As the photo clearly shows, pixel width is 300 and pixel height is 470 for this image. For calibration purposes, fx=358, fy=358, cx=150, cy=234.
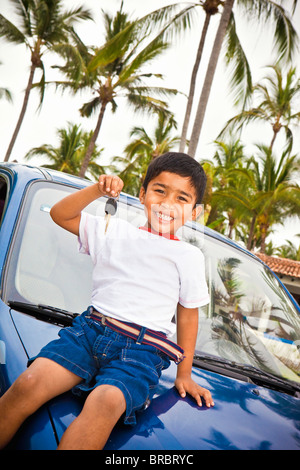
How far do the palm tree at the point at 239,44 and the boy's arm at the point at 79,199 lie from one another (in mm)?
7597

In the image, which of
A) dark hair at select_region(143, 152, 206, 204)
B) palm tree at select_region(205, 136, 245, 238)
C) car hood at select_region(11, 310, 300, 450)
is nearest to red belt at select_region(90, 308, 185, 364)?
car hood at select_region(11, 310, 300, 450)

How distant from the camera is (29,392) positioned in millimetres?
1001

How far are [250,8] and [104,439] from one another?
38.9 feet

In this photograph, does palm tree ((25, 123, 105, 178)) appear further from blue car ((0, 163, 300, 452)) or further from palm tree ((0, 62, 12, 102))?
blue car ((0, 163, 300, 452))

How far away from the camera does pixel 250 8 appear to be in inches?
398

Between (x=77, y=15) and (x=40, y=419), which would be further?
(x=77, y=15)

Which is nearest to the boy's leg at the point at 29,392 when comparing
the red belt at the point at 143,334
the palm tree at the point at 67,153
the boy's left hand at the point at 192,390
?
the red belt at the point at 143,334

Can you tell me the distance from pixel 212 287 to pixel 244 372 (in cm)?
61

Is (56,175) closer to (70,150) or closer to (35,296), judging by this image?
(35,296)

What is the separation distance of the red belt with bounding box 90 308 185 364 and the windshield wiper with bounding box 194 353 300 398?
244 millimetres

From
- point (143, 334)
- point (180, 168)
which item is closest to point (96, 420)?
point (143, 334)

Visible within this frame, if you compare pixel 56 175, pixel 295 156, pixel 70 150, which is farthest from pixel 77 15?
pixel 56 175

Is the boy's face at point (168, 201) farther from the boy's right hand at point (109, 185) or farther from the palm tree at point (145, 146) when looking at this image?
the palm tree at point (145, 146)

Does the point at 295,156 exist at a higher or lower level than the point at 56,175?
higher
